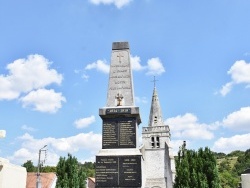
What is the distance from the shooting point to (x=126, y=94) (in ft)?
56.5

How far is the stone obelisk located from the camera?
1573cm

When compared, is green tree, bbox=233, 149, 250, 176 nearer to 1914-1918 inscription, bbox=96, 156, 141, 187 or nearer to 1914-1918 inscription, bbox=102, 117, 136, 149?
1914-1918 inscription, bbox=102, 117, 136, 149

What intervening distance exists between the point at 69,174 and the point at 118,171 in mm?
8976

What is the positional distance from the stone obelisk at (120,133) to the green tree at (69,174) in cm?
801

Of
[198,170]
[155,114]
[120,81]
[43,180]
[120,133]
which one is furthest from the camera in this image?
A: [155,114]

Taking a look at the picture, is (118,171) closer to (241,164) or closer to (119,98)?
(119,98)

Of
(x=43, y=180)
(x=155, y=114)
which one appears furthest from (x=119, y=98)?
(x=155, y=114)

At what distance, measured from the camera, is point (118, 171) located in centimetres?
1580

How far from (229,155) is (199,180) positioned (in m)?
124

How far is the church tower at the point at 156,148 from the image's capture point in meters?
58.2

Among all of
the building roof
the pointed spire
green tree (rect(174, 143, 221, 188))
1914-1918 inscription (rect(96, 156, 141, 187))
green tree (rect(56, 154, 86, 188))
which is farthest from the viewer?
the pointed spire

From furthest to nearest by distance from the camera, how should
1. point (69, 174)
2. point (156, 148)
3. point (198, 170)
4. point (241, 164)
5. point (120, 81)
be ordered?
point (241, 164), point (156, 148), point (198, 170), point (69, 174), point (120, 81)

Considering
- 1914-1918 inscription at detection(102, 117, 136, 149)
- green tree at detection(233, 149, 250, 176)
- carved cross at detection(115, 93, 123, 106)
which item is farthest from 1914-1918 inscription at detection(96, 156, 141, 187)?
green tree at detection(233, 149, 250, 176)

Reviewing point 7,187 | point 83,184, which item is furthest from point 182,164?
point 7,187
